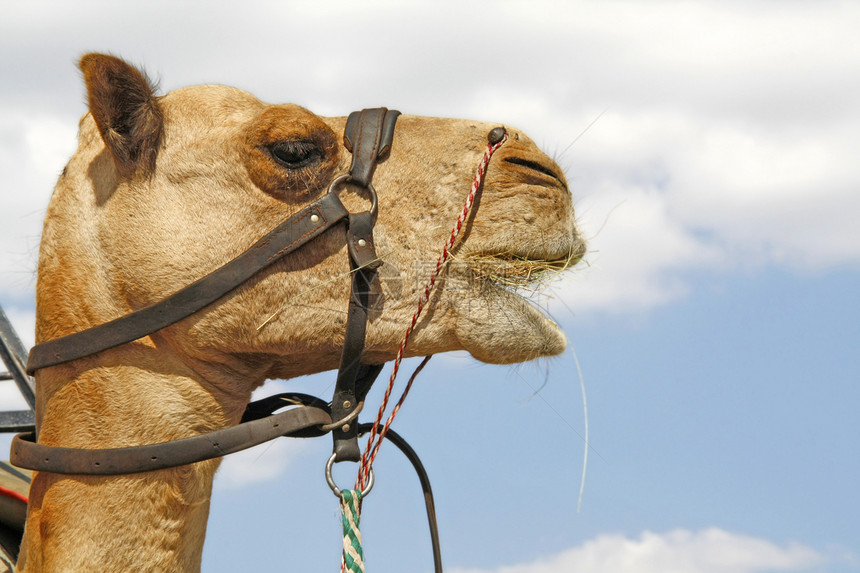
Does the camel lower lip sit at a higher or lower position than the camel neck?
higher

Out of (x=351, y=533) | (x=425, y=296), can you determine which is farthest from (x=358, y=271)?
(x=351, y=533)

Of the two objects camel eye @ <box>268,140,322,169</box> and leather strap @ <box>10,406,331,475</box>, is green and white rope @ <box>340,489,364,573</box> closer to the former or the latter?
leather strap @ <box>10,406,331,475</box>

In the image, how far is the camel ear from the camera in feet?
12.2

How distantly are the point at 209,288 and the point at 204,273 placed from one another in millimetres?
85

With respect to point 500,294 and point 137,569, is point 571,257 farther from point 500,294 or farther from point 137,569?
point 137,569

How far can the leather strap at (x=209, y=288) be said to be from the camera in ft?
11.6

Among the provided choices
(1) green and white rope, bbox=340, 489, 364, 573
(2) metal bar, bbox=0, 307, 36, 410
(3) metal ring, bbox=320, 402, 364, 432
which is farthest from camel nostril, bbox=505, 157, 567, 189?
(2) metal bar, bbox=0, 307, 36, 410

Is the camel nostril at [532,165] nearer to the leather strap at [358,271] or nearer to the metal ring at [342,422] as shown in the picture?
the leather strap at [358,271]

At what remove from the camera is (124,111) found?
3.80 metres

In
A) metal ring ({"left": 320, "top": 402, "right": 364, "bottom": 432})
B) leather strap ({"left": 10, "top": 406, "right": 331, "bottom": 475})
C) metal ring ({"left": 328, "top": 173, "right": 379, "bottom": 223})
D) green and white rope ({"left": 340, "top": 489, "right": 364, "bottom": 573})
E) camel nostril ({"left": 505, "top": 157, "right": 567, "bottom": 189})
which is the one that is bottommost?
green and white rope ({"left": 340, "top": 489, "right": 364, "bottom": 573})

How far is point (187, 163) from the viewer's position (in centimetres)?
376

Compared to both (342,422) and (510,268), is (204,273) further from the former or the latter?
(510,268)

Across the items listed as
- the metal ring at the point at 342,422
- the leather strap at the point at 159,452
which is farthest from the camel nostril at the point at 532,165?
the leather strap at the point at 159,452

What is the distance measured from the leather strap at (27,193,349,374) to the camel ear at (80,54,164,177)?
0.61 meters
